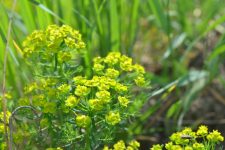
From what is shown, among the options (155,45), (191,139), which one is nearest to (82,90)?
(191,139)

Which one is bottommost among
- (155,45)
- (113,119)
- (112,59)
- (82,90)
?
(113,119)

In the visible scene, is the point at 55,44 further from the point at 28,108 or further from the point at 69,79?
the point at 28,108

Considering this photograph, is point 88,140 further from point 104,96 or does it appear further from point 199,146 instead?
point 199,146

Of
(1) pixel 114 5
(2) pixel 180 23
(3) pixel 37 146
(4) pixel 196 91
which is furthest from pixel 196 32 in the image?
(3) pixel 37 146

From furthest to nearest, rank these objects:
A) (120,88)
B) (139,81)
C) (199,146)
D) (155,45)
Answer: (155,45), (139,81), (120,88), (199,146)

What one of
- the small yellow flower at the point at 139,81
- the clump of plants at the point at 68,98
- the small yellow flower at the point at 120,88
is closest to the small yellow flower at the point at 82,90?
the clump of plants at the point at 68,98

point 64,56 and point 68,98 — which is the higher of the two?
point 64,56

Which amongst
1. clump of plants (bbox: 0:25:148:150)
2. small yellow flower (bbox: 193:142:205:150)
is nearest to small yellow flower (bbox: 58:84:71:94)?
clump of plants (bbox: 0:25:148:150)

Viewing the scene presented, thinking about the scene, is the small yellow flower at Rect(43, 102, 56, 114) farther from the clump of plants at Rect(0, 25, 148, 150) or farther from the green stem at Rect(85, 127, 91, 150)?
the green stem at Rect(85, 127, 91, 150)
